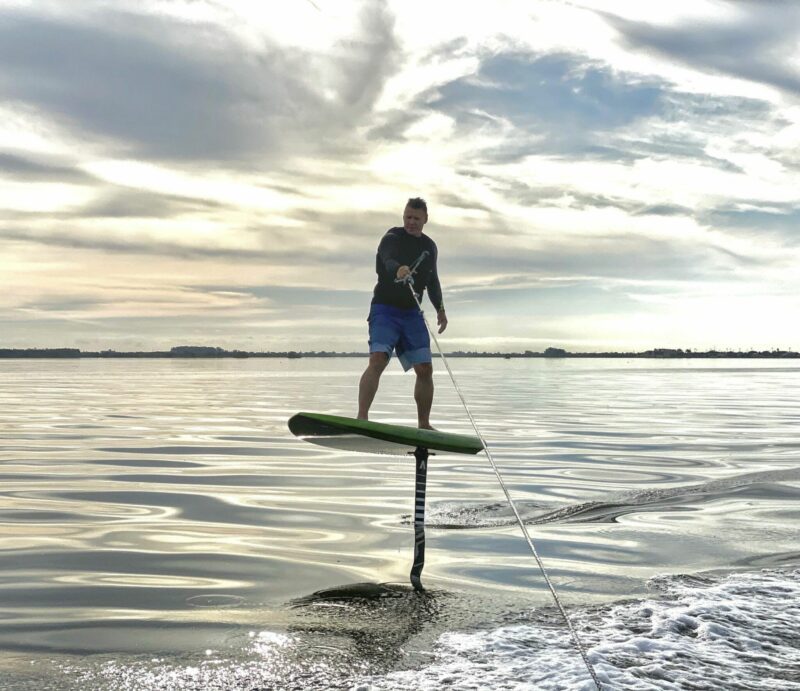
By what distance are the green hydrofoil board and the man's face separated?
9.52ft

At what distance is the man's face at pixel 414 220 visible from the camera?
300 inches

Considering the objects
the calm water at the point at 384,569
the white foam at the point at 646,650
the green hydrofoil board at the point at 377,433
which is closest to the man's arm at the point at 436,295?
the calm water at the point at 384,569

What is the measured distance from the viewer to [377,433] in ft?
16.1

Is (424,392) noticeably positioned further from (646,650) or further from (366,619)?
(646,650)

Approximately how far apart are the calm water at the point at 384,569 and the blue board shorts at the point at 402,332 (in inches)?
58.4

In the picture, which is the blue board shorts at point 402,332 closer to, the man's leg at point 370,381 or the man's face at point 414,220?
the man's leg at point 370,381

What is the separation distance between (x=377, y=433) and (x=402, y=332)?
9.67 feet

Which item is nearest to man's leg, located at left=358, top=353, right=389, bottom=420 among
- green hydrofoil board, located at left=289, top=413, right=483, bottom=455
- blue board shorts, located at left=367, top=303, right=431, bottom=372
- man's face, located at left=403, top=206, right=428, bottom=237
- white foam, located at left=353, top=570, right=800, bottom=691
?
blue board shorts, located at left=367, top=303, right=431, bottom=372

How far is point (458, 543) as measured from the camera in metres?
6.21

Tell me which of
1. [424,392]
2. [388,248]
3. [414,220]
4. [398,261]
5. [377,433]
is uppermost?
[414,220]

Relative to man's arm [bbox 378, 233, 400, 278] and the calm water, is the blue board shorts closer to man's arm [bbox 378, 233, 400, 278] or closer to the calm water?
man's arm [bbox 378, 233, 400, 278]

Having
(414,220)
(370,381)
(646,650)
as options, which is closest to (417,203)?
(414,220)

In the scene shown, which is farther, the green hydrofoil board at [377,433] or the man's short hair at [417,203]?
the man's short hair at [417,203]

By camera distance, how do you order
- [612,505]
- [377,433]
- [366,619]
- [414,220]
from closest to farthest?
[366,619]
[377,433]
[414,220]
[612,505]
